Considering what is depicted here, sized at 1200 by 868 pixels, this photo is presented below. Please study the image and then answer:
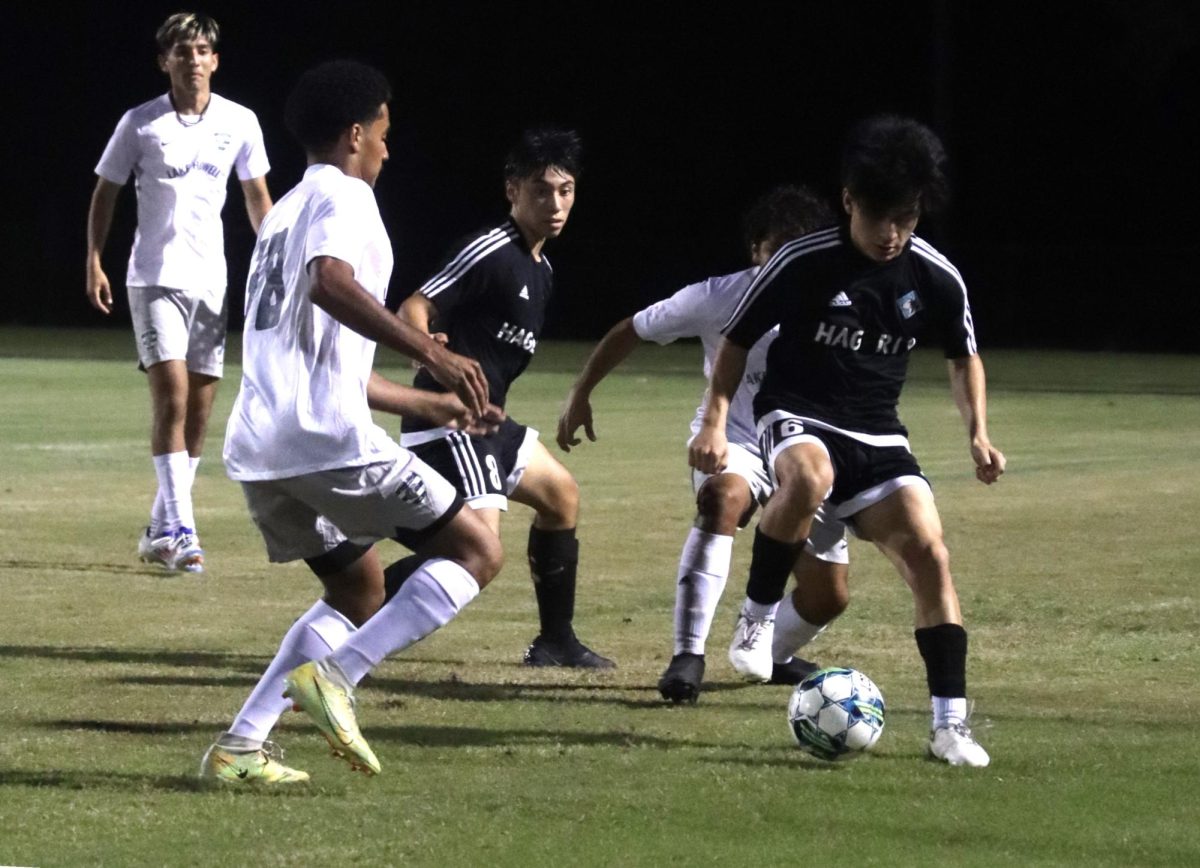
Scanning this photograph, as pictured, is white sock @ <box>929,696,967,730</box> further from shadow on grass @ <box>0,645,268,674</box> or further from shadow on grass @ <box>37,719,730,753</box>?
shadow on grass @ <box>0,645,268,674</box>

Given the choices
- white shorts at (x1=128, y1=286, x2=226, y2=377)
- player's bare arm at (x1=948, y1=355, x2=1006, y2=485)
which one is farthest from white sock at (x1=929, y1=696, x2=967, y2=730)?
white shorts at (x1=128, y1=286, x2=226, y2=377)

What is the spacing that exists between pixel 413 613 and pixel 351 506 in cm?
32

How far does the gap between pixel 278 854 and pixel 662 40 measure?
118ft

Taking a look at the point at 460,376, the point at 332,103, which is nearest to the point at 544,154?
the point at 332,103

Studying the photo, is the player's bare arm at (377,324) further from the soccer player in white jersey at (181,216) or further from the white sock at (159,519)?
the soccer player in white jersey at (181,216)

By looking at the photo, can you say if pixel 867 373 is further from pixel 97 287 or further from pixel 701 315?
pixel 97 287

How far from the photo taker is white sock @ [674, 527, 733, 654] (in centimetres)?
695

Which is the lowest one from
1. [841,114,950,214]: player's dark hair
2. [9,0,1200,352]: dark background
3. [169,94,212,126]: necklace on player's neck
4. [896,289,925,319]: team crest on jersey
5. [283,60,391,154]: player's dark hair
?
[9,0,1200,352]: dark background

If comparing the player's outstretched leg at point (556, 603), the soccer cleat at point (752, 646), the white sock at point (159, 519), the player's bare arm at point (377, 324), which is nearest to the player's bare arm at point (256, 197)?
the white sock at point (159, 519)

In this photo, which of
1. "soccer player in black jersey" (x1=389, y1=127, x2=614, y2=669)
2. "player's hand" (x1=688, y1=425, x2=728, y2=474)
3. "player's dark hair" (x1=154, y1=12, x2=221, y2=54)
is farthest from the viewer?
"player's dark hair" (x1=154, y1=12, x2=221, y2=54)

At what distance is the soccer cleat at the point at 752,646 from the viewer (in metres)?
6.96

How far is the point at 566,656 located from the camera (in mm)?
7492

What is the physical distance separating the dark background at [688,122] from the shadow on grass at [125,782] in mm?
26727

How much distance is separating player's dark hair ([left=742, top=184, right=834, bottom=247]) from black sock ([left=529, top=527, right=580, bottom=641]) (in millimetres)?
1209
